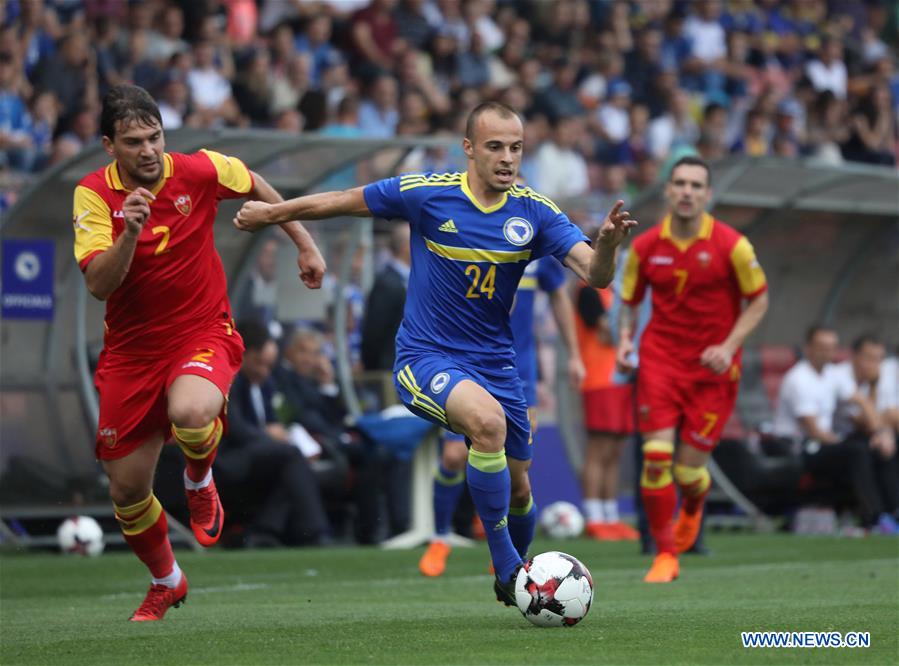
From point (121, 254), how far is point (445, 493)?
16.7 ft

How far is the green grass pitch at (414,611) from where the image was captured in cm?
629

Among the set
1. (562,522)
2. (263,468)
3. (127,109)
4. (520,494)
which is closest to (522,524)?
(520,494)

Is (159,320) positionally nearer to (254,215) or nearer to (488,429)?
(254,215)

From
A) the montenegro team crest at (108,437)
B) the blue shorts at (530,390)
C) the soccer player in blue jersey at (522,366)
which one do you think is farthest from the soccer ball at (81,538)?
the montenegro team crest at (108,437)

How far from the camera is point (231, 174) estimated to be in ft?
27.2

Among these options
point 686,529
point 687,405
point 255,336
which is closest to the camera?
point 687,405

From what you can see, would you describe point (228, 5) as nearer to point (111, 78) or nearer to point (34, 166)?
point (111, 78)

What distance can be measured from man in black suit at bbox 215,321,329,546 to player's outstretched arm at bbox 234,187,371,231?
227 inches

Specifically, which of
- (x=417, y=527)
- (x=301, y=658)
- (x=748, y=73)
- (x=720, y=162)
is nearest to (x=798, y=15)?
(x=748, y=73)

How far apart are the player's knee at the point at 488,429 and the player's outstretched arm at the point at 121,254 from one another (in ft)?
5.53

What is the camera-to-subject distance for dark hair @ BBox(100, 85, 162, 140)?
25.2 ft

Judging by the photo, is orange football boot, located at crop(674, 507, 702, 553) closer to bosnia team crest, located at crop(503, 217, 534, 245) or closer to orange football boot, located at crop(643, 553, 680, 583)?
orange football boot, located at crop(643, 553, 680, 583)

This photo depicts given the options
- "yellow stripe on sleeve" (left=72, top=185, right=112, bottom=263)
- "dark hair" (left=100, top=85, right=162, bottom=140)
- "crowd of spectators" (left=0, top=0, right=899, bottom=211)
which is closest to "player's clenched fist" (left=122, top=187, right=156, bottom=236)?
"yellow stripe on sleeve" (left=72, top=185, right=112, bottom=263)

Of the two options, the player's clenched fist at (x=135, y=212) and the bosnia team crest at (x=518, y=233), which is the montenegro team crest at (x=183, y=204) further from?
the bosnia team crest at (x=518, y=233)
